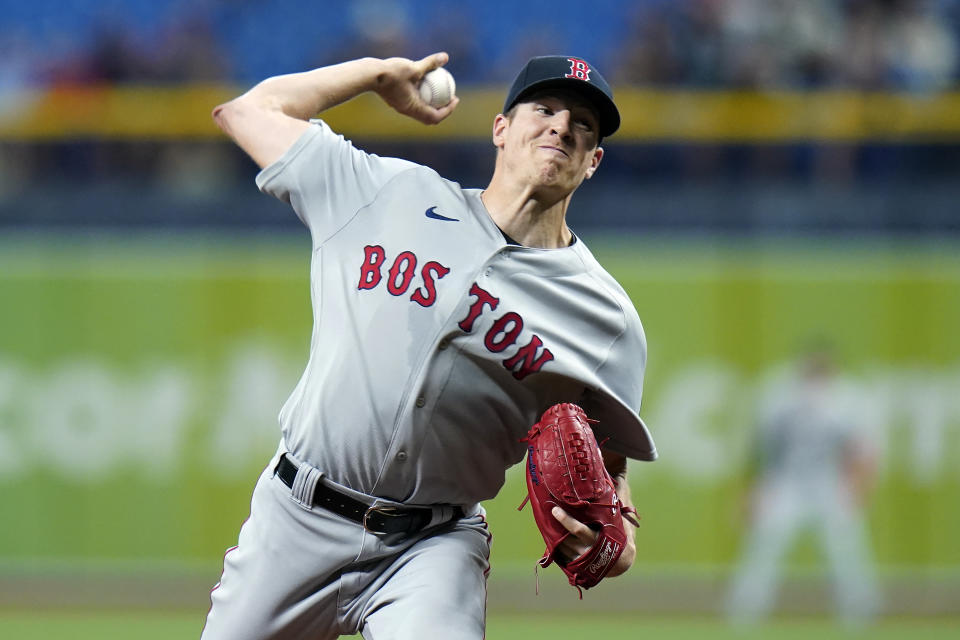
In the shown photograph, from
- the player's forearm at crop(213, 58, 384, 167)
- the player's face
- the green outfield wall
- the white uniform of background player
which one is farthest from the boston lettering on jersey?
the white uniform of background player

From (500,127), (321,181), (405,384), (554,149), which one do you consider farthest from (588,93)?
(405,384)

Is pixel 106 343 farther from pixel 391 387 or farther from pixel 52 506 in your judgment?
pixel 391 387

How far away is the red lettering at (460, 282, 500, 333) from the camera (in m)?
3.35

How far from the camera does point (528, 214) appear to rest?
11.5ft

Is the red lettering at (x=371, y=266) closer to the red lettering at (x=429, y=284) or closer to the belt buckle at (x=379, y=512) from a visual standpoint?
the red lettering at (x=429, y=284)

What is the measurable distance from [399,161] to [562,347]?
0.72 m

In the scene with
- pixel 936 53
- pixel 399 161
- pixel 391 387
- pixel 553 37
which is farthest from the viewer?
pixel 553 37

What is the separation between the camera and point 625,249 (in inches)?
362

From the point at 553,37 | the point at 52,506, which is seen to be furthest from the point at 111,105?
the point at 553,37

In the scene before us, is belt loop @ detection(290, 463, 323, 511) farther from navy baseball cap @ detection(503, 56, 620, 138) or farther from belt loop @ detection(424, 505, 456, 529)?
navy baseball cap @ detection(503, 56, 620, 138)

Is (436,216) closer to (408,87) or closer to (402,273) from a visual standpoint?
(402,273)

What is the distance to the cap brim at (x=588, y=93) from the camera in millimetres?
3426

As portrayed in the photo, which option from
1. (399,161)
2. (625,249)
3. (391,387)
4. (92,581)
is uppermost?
(625,249)

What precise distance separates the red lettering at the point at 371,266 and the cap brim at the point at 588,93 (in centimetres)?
55
